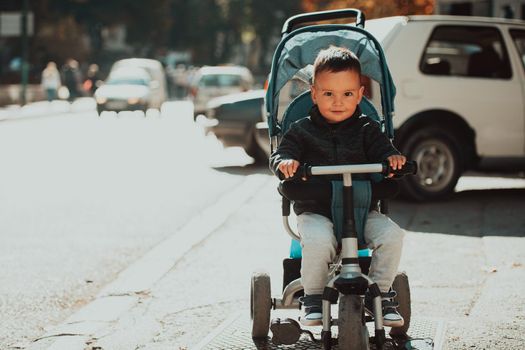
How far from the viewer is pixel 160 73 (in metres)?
41.5

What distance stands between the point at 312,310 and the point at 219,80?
90.2 ft

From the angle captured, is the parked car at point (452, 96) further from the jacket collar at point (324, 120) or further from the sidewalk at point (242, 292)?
the jacket collar at point (324, 120)

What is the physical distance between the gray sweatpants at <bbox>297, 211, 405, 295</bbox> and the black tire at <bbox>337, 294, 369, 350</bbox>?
34 cm

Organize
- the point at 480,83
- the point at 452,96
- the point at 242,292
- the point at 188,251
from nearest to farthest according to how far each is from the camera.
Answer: the point at 242,292 → the point at 188,251 → the point at 452,96 → the point at 480,83

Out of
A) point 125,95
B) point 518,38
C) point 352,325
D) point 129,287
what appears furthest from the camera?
point 125,95

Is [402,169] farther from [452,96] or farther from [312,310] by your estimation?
[452,96]

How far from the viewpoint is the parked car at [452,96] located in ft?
36.8

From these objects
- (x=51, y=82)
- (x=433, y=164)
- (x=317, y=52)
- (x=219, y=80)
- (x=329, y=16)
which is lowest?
(x=51, y=82)

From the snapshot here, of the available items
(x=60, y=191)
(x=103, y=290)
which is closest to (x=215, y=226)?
(x=103, y=290)

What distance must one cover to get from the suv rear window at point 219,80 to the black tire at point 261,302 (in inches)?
1049

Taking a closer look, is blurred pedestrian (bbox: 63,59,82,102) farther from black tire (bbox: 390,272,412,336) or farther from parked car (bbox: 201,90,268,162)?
black tire (bbox: 390,272,412,336)

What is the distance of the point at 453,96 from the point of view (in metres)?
11.4

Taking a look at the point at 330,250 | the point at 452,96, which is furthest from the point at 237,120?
the point at 330,250

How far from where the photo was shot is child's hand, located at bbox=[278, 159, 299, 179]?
4711 mm
